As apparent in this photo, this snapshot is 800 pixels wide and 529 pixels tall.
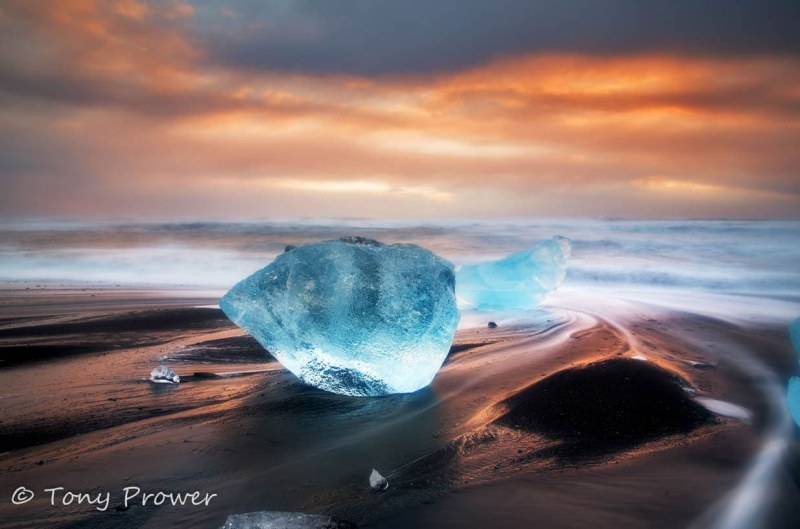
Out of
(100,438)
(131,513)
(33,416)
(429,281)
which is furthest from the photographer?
(429,281)

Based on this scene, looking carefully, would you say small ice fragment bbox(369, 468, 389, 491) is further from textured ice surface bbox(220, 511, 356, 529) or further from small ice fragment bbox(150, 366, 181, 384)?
small ice fragment bbox(150, 366, 181, 384)

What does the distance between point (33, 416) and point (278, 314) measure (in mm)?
1788

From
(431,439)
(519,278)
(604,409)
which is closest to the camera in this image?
(431,439)

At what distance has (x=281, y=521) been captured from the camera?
85.0 inches

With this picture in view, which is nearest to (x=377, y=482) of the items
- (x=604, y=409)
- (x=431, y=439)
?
(x=431, y=439)

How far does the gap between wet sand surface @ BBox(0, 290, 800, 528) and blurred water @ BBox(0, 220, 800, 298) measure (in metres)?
9.28

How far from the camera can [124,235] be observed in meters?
28.7

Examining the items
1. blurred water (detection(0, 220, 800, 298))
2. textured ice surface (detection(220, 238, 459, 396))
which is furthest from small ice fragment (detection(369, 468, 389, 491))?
blurred water (detection(0, 220, 800, 298))

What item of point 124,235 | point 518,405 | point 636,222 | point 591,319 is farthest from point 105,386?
point 636,222

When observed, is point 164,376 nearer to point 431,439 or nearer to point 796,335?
point 431,439

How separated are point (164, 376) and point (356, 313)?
1841mm

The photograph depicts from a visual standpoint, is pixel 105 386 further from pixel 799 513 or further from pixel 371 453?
pixel 799 513

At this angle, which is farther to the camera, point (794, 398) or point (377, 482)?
point (794, 398)

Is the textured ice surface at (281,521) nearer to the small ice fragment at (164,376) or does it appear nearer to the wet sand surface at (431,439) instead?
the wet sand surface at (431,439)
